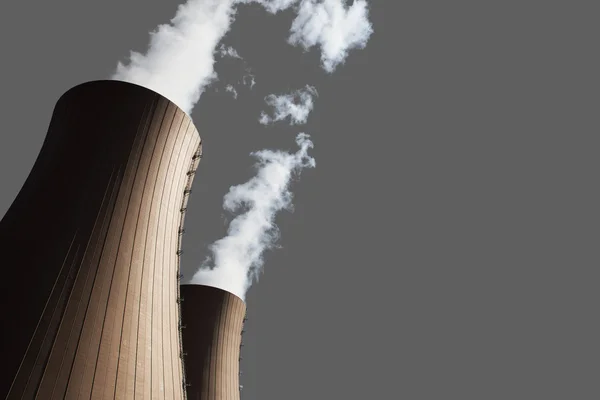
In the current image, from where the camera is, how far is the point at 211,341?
12.7m

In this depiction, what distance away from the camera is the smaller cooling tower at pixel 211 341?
1242 centimetres

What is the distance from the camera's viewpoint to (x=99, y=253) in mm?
5895

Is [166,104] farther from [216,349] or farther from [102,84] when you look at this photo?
[216,349]

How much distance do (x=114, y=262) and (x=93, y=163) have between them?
1332 mm

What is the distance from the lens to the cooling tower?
5.09m

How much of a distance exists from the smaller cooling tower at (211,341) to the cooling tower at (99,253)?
5804 mm

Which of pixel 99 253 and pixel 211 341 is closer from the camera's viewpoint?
pixel 99 253

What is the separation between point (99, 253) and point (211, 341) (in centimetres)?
736

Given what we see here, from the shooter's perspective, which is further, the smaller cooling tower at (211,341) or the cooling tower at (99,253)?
the smaller cooling tower at (211,341)

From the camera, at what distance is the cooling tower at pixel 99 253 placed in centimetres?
509

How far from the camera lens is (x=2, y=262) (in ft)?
18.4

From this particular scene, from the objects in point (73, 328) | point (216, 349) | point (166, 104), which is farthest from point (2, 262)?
point (216, 349)

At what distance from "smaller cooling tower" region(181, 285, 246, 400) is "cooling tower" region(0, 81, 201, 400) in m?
5.80

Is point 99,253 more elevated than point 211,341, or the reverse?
point 211,341
